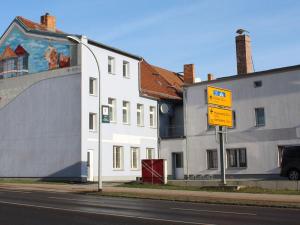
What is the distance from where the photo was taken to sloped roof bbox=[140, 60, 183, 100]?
44844mm

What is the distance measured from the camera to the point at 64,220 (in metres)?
12.4

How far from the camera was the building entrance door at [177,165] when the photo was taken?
138 ft

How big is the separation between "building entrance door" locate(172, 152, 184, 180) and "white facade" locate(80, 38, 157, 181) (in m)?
2.00

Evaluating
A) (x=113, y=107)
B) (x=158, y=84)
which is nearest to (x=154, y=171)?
(x=113, y=107)

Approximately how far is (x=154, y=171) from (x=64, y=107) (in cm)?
1017

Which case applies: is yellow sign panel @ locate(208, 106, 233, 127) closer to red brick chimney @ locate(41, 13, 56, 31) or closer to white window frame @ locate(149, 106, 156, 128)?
white window frame @ locate(149, 106, 156, 128)

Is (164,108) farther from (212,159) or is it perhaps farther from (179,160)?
(212,159)

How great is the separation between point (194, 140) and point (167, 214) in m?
27.1

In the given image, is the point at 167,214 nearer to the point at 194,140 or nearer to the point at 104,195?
the point at 104,195

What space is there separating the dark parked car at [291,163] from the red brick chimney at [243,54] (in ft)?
45.5

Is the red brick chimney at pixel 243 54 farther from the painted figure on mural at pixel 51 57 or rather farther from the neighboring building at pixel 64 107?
the painted figure on mural at pixel 51 57

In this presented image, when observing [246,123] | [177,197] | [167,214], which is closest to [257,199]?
[177,197]

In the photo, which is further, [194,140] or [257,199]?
[194,140]

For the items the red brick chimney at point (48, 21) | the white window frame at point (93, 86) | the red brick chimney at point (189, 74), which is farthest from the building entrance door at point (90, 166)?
the red brick chimney at point (189, 74)
